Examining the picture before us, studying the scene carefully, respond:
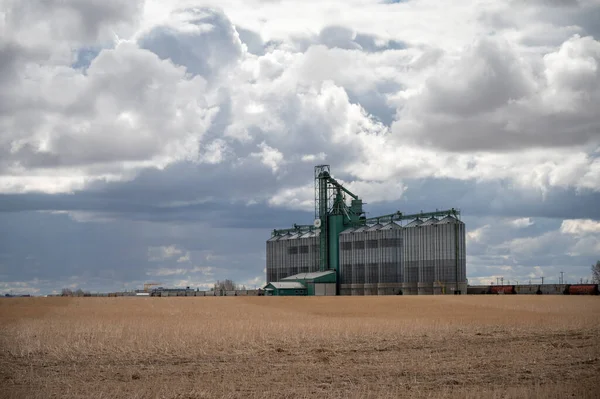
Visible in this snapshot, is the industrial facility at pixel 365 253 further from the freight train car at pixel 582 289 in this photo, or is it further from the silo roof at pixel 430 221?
the freight train car at pixel 582 289

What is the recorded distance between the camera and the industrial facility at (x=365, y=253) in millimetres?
139125

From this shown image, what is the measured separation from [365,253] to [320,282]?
11.9 meters

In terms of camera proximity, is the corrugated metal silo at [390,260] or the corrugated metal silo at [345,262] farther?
the corrugated metal silo at [345,262]

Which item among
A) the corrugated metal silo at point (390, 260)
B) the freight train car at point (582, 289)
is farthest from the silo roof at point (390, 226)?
the freight train car at point (582, 289)

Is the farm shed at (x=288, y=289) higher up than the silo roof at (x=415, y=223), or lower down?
lower down

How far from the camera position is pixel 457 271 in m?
137

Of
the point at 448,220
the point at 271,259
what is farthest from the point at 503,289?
the point at 271,259

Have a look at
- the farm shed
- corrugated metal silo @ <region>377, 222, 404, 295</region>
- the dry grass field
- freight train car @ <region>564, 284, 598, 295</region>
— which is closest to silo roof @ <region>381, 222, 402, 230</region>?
corrugated metal silo @ <region>377, 222, 404, 295</region>

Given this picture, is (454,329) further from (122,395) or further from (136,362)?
(122,395)

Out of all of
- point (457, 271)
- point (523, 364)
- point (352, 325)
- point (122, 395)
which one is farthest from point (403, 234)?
point (122, 395)

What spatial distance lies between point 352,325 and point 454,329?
7.65 metres

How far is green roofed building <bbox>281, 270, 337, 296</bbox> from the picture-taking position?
15526cm

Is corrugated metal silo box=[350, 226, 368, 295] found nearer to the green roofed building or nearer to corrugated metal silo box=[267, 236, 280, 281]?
the green roofed building

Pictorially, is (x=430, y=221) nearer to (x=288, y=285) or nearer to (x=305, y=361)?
(x=288, y=285)
